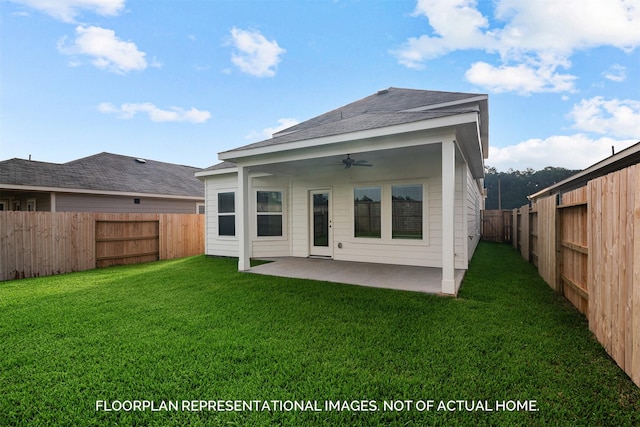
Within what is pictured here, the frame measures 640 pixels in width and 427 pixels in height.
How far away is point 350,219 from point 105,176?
11.3 meters

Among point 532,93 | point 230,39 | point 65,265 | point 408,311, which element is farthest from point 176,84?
point 532,93

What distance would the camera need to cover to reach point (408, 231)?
23.2 ft

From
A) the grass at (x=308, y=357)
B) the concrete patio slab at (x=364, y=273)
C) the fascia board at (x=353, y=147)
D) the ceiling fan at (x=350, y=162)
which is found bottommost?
the grass at (x=308, y=357)

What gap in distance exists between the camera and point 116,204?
39.8 ft

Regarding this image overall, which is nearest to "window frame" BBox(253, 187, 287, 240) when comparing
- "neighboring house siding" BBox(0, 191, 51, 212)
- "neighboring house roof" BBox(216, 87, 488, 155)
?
"neighboring house roof" BBox(216, 87, 488, 155)

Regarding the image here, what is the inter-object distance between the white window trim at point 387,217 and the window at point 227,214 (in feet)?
12.9

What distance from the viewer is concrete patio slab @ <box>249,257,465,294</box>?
524 centimetres

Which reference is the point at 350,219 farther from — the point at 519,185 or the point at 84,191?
the point at 519,185

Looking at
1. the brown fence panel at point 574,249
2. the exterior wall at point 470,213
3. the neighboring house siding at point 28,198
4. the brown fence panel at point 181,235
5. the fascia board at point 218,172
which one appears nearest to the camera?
the brown fence panel at point 574,249

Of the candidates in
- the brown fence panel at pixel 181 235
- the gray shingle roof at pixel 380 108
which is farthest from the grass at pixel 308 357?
the brown fence panel at pixel 181 235

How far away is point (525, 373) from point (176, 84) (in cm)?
1334

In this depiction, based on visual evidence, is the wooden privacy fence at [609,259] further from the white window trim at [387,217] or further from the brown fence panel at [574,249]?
the white window trim at [387,217]

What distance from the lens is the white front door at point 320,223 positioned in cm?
821

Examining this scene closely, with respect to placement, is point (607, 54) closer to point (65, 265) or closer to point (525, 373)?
point (525, 373)
